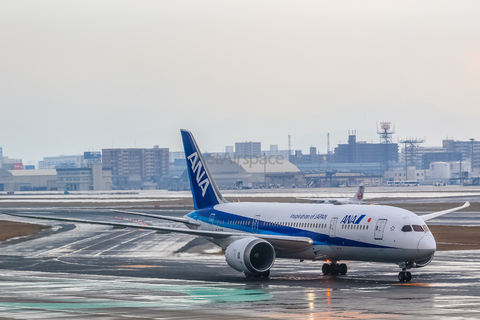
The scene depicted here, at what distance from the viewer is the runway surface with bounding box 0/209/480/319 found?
2420 centimetres

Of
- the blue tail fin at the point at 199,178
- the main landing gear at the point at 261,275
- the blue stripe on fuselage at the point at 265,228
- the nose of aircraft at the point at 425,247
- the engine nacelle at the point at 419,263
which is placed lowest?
the main landing gear at the point at 261,275

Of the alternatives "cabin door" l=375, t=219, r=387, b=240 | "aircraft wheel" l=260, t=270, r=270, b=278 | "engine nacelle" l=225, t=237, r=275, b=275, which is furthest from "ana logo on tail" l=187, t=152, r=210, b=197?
"cabin door" l=375, t=219, r=387, b=240

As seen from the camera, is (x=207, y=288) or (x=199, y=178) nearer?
(x=207, y=288)

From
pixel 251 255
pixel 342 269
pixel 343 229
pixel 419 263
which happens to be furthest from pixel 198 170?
pixel 419 263

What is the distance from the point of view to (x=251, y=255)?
121ft

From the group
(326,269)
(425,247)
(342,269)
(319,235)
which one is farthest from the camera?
(326,269)

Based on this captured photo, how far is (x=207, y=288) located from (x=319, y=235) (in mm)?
7688

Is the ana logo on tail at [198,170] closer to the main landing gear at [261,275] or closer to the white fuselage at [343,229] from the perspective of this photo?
the white fuselage at [343,229]

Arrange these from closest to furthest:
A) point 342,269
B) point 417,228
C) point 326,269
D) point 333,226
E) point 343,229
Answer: point 417,228, point 343,229, point 333,226, point 342,269, point 326,269

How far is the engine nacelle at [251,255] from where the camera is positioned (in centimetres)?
3656

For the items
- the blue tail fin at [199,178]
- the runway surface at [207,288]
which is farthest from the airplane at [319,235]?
the blue tail fin at [199,178]

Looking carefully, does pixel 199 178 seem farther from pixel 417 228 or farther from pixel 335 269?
pixel 417 228

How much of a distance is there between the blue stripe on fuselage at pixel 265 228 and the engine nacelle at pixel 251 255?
78.4 inches

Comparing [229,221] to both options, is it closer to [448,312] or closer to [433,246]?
[433,246]
